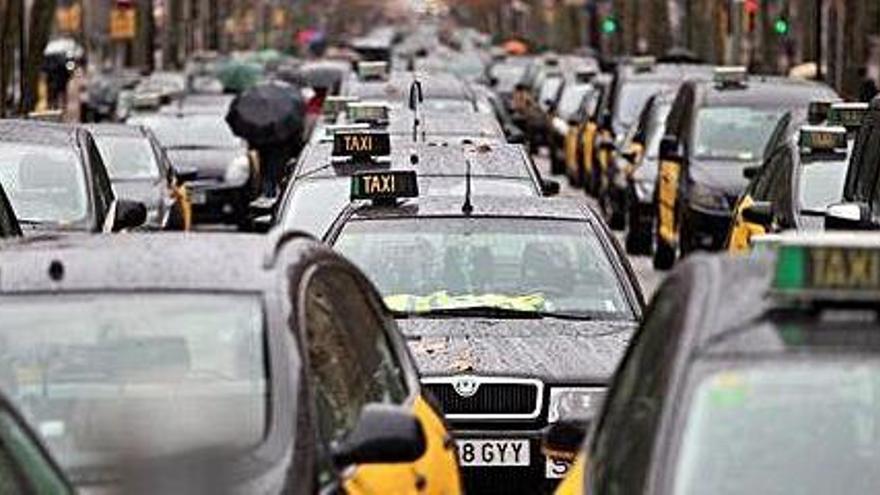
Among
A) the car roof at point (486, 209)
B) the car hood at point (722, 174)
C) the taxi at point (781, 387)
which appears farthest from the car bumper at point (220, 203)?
the taxi at point (781, 387)

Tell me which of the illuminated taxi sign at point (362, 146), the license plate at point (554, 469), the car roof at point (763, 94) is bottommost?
the license plate at point (554, 469)

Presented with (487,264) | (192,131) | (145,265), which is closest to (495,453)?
(487,264)

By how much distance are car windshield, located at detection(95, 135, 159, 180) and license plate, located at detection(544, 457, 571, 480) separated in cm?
1306

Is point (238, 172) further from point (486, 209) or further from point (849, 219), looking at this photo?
point (486, 209)

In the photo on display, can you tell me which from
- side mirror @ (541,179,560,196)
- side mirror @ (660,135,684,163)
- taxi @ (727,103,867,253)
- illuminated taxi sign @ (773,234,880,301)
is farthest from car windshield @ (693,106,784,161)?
illuminated taxi sign @ (773,234,880,301)

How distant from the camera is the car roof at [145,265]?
7.89 metres

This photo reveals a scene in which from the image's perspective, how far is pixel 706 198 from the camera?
935 inches

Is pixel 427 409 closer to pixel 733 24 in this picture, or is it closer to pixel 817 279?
pixel 817 279

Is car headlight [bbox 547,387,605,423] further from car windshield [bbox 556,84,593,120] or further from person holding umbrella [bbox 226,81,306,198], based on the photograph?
car windshield [bbox 556,84,593,120]

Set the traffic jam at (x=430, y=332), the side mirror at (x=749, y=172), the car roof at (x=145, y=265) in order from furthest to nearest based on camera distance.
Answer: the side mirror at (x=749, y=172) → the car roof at (x=145, y=265) → the traffic jam at (x=430, y=332)

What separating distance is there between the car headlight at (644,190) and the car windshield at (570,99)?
1704 cm

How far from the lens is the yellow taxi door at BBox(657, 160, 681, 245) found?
25.0 m

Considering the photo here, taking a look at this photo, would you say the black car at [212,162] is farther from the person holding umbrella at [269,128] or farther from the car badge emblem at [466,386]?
the car badge emblem at [466,386]

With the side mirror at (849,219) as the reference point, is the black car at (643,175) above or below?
Answer: below
